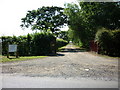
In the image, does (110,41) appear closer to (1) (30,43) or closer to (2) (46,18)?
(1) (30,43)

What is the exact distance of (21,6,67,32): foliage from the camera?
45.3 m

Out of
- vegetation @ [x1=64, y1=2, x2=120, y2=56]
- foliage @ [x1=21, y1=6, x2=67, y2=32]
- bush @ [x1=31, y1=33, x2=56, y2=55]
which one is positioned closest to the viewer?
bush @ [x1=31, y1=33, x2=56, y2=55]

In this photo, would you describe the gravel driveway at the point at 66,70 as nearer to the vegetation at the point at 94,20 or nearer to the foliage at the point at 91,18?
the vegetation at the point at 94,20

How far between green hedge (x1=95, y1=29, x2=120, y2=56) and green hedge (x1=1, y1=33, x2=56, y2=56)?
7531 mm

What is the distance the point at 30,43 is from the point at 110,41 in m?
10.4

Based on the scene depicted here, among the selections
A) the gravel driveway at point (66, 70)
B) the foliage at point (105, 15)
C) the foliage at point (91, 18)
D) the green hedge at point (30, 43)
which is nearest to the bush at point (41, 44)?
the green hedge at point (30, 43)

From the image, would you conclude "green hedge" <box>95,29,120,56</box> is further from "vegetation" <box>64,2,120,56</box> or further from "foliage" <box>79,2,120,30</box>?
"foliage" <box>79,2,120,30</box>

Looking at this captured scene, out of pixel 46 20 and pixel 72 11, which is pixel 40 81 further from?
pixel 46 20

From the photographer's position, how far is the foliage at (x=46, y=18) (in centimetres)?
4528

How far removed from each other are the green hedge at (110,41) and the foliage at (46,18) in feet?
88.5

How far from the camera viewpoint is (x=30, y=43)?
21.1 meters

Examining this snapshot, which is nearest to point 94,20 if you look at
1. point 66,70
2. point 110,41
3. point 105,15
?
point 105,15

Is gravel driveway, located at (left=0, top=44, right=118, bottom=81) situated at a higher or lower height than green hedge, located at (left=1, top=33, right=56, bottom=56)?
lower

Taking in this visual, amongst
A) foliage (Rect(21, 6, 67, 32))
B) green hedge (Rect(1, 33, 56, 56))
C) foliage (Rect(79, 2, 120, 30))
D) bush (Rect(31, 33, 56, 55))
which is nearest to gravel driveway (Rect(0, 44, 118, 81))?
green hedge (Rect(1, 33, 56, 56))
